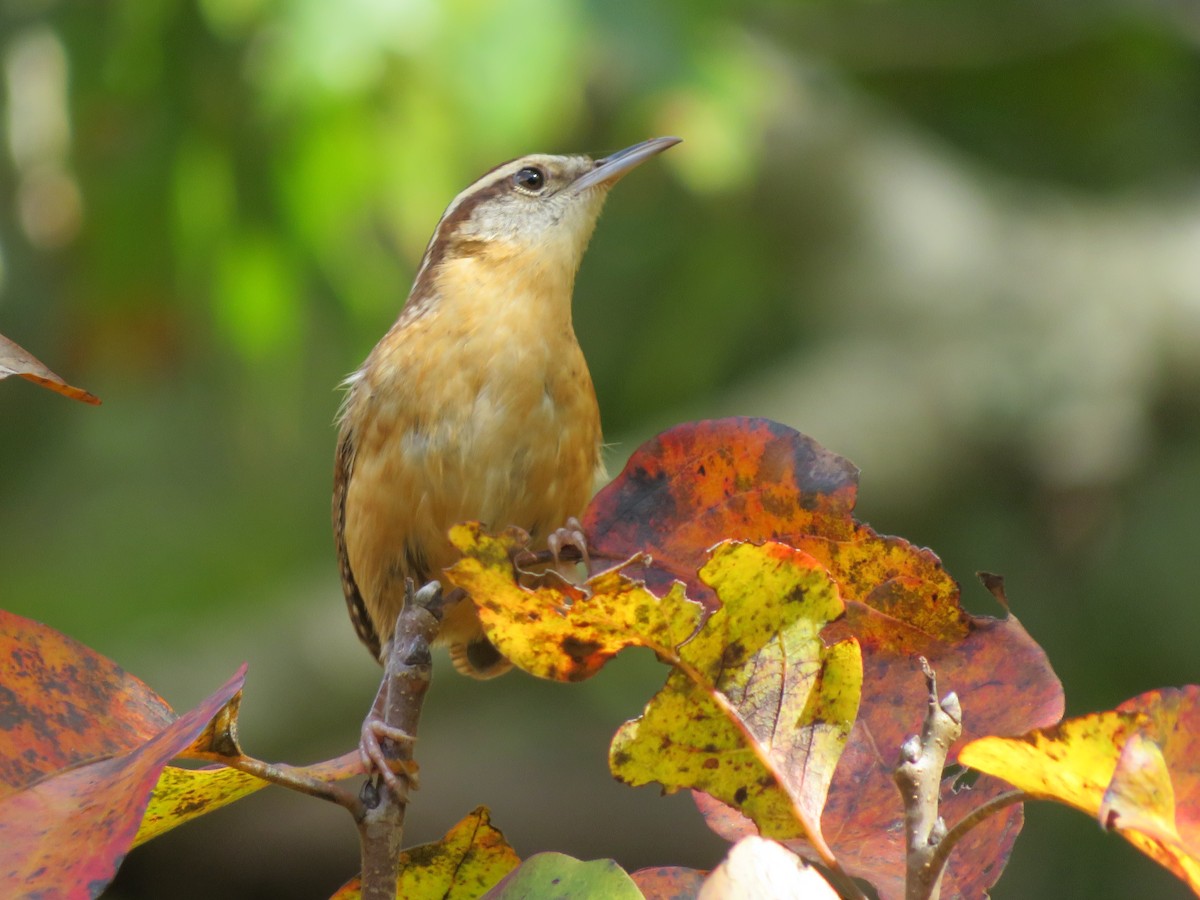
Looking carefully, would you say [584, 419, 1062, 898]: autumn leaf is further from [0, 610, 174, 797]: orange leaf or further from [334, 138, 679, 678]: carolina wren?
[334, 138, 679, 678]: carolina wren

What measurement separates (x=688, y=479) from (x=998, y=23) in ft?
Answer: 23.8

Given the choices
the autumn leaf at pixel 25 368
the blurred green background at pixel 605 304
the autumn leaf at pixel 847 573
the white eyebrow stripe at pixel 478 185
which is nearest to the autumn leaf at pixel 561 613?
the autumn leaf at pixel 847 573

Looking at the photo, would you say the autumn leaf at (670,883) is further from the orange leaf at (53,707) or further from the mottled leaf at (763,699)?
the orange leaf at (53,707)

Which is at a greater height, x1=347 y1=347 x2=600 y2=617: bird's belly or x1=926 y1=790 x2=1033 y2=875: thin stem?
x1=926 y1=790 x2=1033 y2=875: thin stem

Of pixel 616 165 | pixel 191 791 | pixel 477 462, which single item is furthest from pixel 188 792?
pixel 616 165

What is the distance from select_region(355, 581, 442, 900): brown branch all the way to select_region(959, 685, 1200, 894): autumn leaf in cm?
51

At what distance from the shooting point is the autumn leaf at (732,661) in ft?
4.11

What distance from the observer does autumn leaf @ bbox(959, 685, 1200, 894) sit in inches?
40.9

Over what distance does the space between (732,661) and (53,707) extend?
57 cm

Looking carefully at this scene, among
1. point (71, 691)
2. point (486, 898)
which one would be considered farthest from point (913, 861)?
point (71, 691)

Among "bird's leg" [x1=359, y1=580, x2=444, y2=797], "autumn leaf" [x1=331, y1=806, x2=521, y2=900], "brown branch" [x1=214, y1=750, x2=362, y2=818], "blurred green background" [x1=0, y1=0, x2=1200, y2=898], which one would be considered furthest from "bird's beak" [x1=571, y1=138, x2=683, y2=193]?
"brown branch" [x1=214, y1=750, x2=362, y2=818]

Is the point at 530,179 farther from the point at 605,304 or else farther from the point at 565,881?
the point at 605,304

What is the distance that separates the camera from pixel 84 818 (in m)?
1.12

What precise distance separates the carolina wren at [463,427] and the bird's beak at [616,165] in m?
0.15
